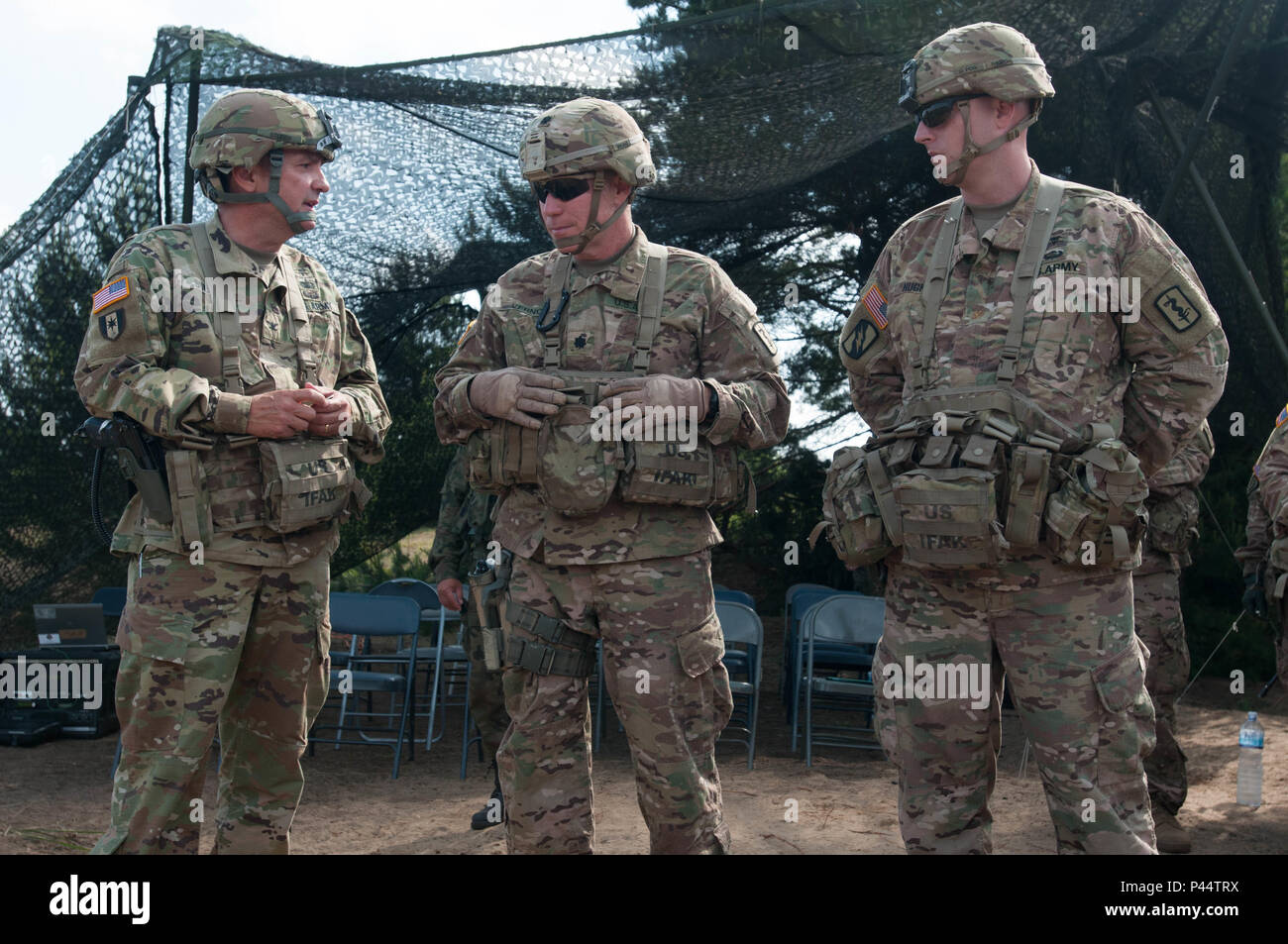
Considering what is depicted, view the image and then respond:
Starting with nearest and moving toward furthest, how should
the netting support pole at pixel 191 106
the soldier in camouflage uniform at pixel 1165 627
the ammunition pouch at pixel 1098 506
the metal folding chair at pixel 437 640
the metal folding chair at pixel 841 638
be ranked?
the ammunition pouch at pixel 1098 506
the soldier in camouflage uniform at pixel 1165 627
the netting support pole at pixel 191 106
the metal folding chair at pixel 841 638
the metal folding chair at pixel 437 640

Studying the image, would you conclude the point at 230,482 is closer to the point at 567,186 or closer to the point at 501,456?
the point at 501,456

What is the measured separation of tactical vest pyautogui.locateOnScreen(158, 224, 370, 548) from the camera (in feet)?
11.3

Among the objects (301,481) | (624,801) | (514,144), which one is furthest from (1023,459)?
(514,144)

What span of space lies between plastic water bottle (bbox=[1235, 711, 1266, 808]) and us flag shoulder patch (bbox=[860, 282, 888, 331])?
3666 millimetres

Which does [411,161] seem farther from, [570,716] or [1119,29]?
[570,716]

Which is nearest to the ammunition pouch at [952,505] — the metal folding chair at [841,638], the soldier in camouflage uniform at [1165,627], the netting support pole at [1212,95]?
the soldier in camouflage uniform at [1165,627]

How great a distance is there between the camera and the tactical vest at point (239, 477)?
3.43 meters

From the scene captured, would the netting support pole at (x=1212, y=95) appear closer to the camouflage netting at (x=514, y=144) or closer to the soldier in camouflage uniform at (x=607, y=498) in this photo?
the camouflage netting at (x=514, y=144)

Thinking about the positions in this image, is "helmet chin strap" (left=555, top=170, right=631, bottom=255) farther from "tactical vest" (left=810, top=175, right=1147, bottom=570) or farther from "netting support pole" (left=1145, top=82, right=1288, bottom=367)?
"netting support pole" (left=1145, top=82, right=1288, bottom=367)

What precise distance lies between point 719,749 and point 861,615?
1.22 metres

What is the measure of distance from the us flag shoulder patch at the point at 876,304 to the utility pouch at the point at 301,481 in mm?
1624

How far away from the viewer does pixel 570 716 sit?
3.38 meters

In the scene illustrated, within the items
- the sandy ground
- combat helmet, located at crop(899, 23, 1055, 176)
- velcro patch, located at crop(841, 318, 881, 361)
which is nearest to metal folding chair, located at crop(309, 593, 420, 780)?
the sandy ground

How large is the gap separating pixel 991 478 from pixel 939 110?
971 millimetres
